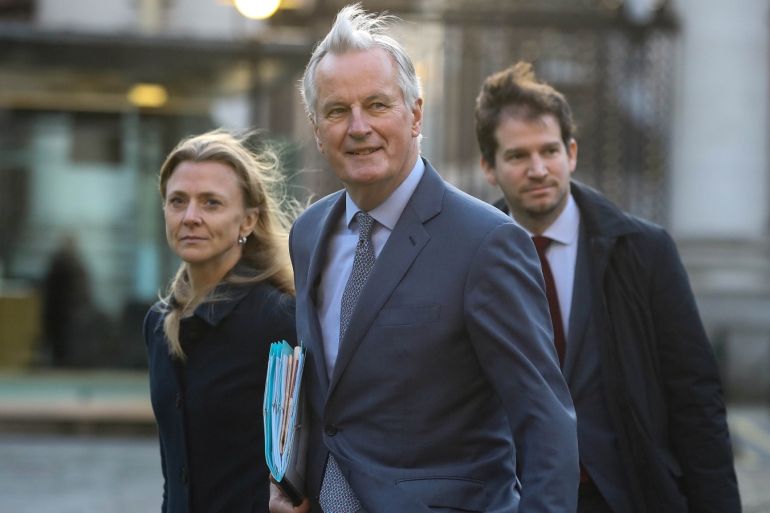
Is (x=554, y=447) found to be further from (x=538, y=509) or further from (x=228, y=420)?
(x=228, y=420)

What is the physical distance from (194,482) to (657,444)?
1345 millimetres

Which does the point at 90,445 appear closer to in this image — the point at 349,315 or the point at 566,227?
the point at 566,227

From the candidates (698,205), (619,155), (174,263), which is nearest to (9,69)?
(174,263)

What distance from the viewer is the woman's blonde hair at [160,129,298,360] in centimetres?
386

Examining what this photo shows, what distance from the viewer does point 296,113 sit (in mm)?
16016

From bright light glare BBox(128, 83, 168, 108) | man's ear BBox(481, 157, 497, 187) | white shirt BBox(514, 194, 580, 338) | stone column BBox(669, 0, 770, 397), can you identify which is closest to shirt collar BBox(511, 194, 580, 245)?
white shirt BBox(514, 194, 580, 338)

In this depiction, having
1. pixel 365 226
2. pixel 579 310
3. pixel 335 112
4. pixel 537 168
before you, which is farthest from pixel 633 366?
pixel 335 112

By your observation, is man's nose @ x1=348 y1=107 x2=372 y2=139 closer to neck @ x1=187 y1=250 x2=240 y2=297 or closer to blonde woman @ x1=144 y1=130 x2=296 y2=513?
blonde woman @ x1=144 y1=130 x2=296 y2=513

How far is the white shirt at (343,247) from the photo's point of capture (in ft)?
9.37

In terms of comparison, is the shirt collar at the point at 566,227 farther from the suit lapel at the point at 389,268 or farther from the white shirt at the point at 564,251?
the suit lapel at the point at 389,268

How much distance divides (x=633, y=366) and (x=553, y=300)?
323 millimetres

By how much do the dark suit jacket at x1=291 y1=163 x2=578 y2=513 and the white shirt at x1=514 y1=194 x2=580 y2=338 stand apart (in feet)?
4.32

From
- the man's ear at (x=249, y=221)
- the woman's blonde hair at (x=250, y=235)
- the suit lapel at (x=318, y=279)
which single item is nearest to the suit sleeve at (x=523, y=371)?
the suit lapel at (x=318, y=279)

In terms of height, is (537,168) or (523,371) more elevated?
(537,168)
